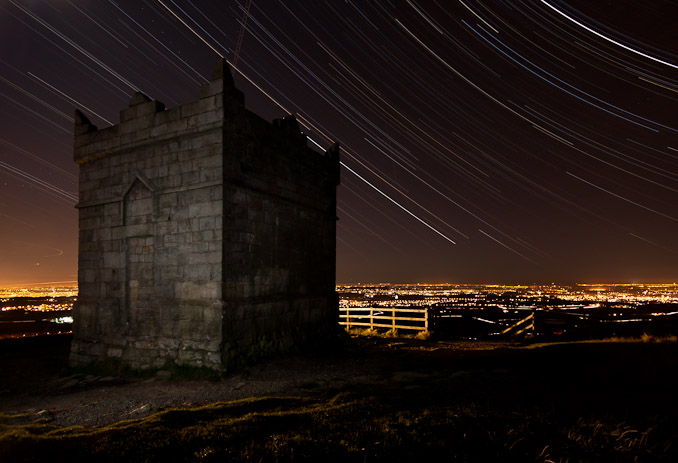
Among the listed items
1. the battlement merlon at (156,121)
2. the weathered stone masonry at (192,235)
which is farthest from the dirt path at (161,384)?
the battlement merlon at (156,121)

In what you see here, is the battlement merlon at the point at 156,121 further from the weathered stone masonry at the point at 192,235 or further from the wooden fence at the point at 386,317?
the wooden fence at the point at 386,317

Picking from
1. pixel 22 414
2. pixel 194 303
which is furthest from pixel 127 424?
pixel 194 303

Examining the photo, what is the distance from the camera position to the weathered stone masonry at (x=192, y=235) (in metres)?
10.6

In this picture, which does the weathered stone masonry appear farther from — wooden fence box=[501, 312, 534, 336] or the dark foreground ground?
wooden fence box=[501, 312, 534, 336]

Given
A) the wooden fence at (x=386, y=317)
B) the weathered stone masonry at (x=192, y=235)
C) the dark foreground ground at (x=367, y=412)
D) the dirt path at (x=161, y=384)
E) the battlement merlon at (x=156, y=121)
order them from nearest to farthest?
the dark foreground ground at (x=367, y=412)
the dirt path at (x=161, y=384)
the weathered stone masonry at (x=192, y=235)
the battlement merlon at (x=156, y=121)
the wooden fence at (x=386, y=317)

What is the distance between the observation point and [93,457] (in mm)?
4688

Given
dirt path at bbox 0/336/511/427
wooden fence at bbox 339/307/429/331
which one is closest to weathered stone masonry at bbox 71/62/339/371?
dirt path at bbox 0/336/511/427

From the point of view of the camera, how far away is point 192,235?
35.7 ft

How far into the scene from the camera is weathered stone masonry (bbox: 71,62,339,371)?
10.6 metres

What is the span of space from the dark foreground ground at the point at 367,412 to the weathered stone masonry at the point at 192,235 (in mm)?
1093

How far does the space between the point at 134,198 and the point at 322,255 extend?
6487mm

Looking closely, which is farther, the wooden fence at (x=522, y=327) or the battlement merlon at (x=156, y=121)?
the wooden fence at (x=522, y=327)

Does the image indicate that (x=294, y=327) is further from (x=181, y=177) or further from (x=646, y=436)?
(x=646, y=436)

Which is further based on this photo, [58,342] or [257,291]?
[58,342]
